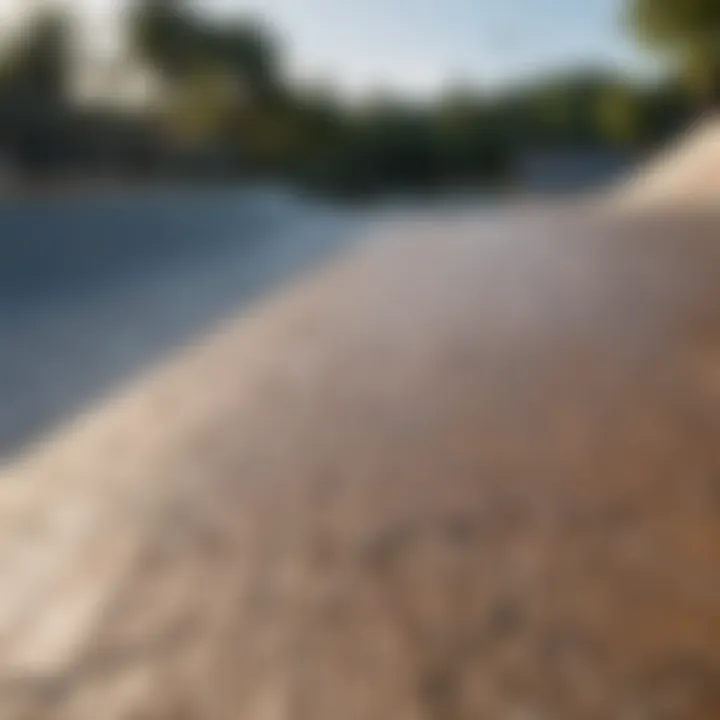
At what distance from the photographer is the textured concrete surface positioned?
4.22 ft

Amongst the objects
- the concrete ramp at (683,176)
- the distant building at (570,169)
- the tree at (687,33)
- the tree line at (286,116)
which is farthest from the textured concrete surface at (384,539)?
the distant building at (570,169)

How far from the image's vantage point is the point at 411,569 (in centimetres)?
163

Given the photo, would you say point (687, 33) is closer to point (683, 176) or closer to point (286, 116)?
point (683, 176)

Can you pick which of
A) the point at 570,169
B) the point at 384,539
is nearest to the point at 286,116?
the point at 570,169

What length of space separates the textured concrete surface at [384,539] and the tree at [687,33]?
11.0 m

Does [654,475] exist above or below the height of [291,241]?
below

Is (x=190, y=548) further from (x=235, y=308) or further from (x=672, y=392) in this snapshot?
(x=235, y=308)

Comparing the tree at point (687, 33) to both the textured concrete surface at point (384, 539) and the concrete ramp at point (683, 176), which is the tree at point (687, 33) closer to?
the concrete ramp at point (683, 176)

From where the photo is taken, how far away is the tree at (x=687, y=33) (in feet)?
43.1

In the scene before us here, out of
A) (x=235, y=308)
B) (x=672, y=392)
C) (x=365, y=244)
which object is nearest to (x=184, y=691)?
(x=672, y=392)

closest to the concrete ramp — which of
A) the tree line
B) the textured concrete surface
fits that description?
the tree line

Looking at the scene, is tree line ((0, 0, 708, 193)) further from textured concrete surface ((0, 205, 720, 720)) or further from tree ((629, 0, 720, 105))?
textured concrete surface ((0, 205, 720, 720))

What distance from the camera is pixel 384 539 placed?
5.82ft

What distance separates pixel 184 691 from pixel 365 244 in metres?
7.79
